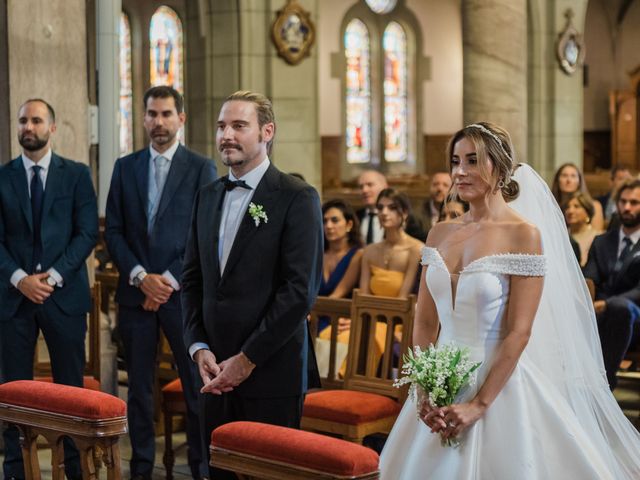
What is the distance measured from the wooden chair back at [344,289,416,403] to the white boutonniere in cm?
133

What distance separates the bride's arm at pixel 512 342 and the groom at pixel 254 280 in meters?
0.62

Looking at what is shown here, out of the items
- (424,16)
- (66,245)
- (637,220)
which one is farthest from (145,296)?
(424,16)

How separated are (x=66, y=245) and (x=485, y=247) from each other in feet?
7.46

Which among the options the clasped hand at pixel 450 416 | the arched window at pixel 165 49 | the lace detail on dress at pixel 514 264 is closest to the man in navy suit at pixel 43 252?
the clasped hand at pixel 450 416

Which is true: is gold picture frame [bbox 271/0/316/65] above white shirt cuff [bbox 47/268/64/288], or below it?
above

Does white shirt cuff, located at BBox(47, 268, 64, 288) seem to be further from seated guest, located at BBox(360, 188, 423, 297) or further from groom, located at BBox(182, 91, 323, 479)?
seated guest, located at BBox(360, 188, 423, 297)

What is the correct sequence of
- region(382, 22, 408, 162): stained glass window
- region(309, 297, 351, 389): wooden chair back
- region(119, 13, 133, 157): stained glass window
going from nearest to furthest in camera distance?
region(309, 297, 351, 389): wooden chair back < region(119, 13, 133, 157): stained glass window < region(382, 22, 408, 162): stained glass window

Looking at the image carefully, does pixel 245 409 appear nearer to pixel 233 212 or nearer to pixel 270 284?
pixel 270 284

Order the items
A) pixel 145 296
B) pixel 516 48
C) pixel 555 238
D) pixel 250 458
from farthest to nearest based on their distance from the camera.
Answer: pixel 516 48, pixel 145 296, pixel 555 238, pixel 250 458

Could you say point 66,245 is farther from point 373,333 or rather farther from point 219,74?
point 219,74

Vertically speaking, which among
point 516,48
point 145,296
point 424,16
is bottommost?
point 145,296

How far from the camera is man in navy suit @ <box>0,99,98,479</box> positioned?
5145 millimetres

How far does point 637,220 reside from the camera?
6.80 metres

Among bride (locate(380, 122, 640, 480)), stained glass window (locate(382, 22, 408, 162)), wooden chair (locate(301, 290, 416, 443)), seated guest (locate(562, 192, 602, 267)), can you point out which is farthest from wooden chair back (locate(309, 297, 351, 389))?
stained glass window (locate(382, 22, 408, 162))
